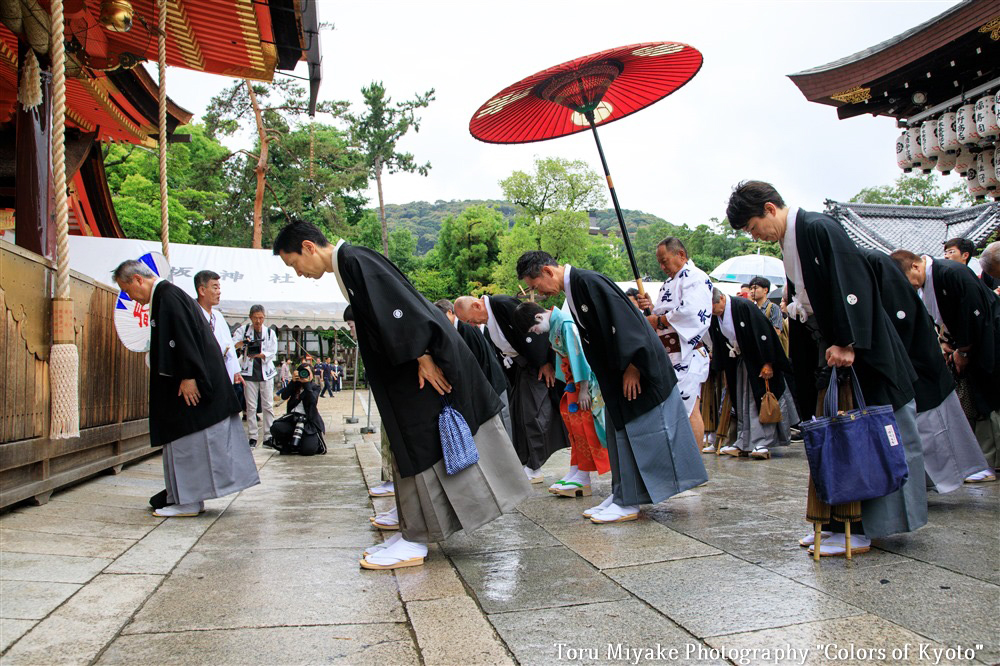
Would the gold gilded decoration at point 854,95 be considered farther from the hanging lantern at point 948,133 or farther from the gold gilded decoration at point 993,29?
the gold gilded decoration at point 993,29

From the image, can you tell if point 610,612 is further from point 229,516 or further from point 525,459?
point 525,459

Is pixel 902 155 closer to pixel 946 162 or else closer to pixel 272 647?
pixel 946 162

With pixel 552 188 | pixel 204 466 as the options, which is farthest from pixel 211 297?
pixel 552 188

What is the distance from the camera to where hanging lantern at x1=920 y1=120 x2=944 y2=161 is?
9.33m

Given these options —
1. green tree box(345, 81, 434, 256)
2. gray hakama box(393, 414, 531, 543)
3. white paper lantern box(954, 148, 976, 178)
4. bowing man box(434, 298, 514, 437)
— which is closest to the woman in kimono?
bowing man box(434, 298, 514, 437)

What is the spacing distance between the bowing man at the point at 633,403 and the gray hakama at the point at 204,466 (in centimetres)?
240

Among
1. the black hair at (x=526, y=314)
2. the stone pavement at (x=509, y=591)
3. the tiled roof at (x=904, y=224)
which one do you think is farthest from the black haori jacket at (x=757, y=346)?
the tiled roof at (x=904, y=224)

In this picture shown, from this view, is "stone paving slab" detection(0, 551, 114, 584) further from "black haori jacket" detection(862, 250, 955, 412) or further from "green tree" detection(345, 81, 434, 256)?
"green tree" detection(345, 81, 434, 256)

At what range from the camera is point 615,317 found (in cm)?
429

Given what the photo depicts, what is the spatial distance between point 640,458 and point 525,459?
199 centimetres

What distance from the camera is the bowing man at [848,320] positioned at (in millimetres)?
3268

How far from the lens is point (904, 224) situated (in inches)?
827

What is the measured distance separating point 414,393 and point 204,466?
2.05m

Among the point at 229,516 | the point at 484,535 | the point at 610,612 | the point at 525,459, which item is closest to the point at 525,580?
the point at 610,612
